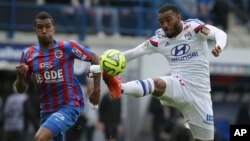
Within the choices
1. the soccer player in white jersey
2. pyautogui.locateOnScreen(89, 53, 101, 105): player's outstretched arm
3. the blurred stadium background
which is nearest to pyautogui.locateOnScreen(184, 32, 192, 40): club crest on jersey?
the soccer player in white jersey

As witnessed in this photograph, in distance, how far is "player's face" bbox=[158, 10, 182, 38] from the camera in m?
13.2

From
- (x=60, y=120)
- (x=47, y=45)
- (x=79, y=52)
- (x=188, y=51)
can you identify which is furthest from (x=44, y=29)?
(x=188, y=51)

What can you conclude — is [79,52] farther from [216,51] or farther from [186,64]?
[216,51]

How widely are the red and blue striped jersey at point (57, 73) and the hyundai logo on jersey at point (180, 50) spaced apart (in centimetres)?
129

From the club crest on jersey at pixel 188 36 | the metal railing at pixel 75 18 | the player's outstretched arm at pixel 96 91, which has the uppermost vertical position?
the metal railing at pixel 75 18

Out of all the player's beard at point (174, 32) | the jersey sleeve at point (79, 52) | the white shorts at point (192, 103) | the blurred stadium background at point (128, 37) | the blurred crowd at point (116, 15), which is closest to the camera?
the jersey sleeve at point (79, 52)

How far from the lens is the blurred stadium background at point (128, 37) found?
2302cm

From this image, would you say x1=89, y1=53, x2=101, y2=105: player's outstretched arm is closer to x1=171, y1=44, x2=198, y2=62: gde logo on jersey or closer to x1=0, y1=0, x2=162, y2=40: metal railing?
x1=171, y1=44, x2=198, y2=62: gde logo on jersey

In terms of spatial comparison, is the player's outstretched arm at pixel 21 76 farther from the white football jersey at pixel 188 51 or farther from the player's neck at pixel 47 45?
the white football jersey at pixel 188 51

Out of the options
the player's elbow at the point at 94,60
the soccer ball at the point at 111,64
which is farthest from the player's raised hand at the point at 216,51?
the player's elbow at the point at 94,60

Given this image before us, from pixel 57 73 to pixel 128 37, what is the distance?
36.6ft

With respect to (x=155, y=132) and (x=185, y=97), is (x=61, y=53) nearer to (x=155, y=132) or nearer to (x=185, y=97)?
(x=185, y=97)

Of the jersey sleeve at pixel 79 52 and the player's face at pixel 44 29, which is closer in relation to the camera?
the player's face at pixel 44 29

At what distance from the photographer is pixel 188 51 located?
1341 cm
